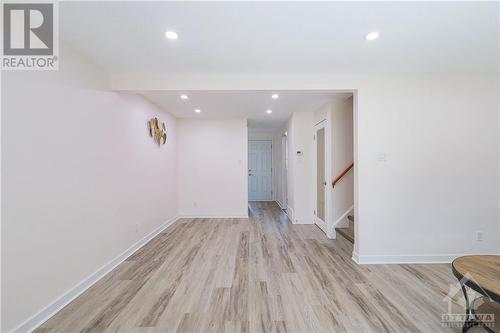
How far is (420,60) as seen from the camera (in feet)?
7.36

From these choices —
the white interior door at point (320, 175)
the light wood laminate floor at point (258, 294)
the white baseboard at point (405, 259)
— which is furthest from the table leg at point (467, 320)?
the white interior door at point (320, 175)

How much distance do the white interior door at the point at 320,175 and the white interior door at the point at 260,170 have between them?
275 cm

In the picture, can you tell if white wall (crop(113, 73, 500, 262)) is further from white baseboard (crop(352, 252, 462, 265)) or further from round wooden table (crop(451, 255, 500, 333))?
round wooden table (crop(451, 255, 500, 333))

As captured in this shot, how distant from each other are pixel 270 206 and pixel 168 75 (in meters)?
4.66

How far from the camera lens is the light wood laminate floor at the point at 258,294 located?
5.27ft

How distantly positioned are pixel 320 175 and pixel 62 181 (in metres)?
3.99

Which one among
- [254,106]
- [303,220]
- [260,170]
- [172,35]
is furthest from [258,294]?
[260,170]

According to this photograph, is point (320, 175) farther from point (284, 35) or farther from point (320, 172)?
point (284, 35)

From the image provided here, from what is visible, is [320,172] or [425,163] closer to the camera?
[425,163]

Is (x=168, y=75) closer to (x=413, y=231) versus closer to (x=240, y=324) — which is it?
(x=240, y=324)

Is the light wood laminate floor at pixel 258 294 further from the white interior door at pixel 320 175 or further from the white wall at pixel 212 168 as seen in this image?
the white wall at pixel 212 168

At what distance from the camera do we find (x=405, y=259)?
260 cm

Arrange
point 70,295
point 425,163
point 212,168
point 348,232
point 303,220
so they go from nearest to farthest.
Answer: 1. point 70,295
2. point 425,163
3. point 348,232
4. point 303,220
5. point 212,168

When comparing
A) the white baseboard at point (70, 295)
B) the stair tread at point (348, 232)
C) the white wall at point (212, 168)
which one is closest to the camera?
the white baseboard at point (70, 295)
